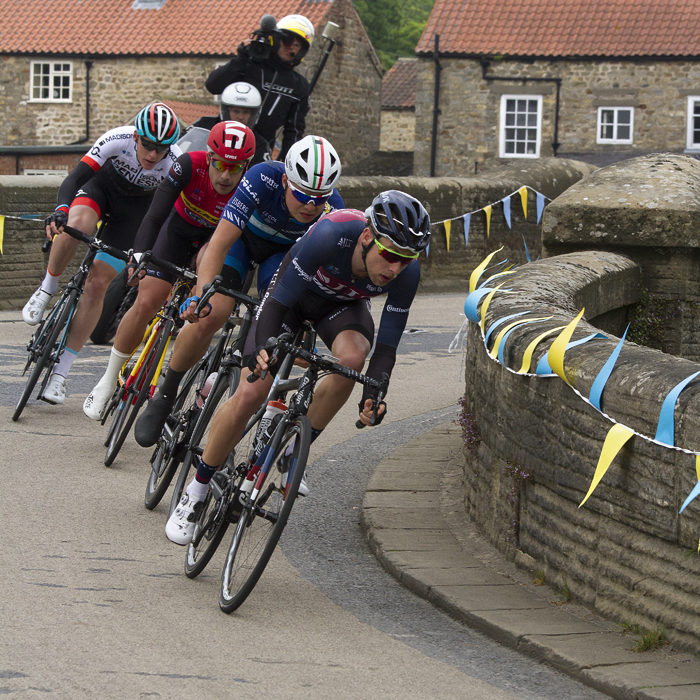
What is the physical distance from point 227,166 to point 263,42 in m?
5.82

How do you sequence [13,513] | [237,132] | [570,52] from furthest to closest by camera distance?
[570,52], [237,132], [13,513]

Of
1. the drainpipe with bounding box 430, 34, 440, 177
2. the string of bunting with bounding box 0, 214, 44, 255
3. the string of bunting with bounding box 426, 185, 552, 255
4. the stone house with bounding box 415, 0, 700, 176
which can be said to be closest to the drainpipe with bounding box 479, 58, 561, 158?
the stone house with bounding box 415, 0, 700, 176

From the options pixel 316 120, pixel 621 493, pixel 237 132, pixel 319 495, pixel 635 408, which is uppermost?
pixel 316 120

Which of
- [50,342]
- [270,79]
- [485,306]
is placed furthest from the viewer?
[270,79]

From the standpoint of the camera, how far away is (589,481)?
15.1 feet

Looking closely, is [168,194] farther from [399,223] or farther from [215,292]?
[399,223]

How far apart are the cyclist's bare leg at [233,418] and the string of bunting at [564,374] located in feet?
3.74

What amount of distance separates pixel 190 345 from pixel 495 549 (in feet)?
6.45

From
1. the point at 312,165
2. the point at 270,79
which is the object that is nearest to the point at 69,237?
the point at 312,165

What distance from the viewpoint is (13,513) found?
5.98 m

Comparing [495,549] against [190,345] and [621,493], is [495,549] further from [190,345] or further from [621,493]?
[190,345]

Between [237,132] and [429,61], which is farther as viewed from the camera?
[429,61]

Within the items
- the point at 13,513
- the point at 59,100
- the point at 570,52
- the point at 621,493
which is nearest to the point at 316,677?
the point at 621,493

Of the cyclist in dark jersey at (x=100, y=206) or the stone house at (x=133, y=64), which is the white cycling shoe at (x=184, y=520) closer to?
the cyclist in dark jersey at (x=100, y=206)
